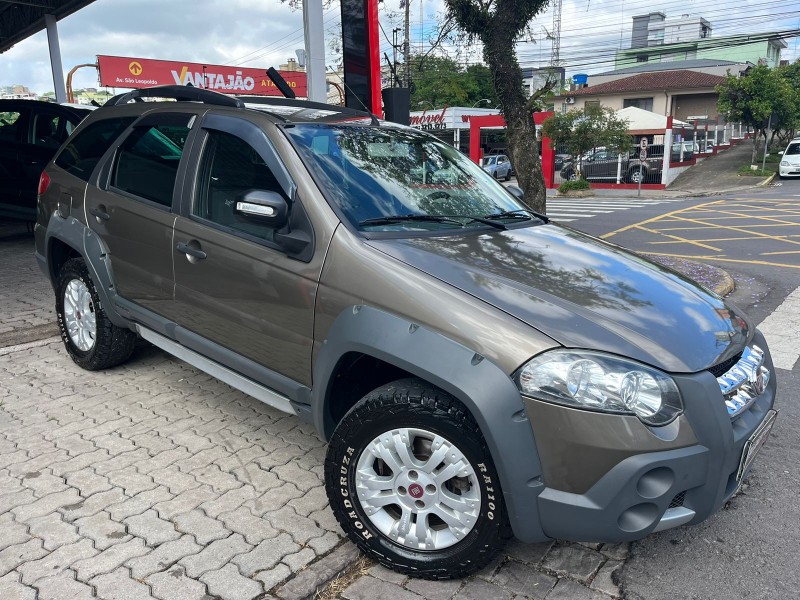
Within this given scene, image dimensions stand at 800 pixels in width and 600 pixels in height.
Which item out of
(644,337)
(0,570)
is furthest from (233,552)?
(644,337)

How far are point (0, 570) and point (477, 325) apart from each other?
2.08 meters

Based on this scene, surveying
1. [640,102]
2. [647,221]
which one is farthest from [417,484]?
[640,102]

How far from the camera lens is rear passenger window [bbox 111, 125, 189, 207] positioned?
143 inches

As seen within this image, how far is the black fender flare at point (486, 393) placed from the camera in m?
2.20

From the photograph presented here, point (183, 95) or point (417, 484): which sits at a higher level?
point (183, 95)

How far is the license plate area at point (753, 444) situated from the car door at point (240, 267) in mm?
1745

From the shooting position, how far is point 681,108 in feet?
147

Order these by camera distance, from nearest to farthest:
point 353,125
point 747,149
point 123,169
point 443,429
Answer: point 443,429, point 353,125, point 123,169, point 747,149

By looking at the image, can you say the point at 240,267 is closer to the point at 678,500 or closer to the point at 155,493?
the point at 155,493

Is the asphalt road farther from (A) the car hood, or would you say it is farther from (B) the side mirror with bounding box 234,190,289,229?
(B) the side mirror with bounding box 234,190,289,229

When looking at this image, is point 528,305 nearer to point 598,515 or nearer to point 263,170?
point 598,515

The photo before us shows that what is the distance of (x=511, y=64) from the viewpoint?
908 centimetres

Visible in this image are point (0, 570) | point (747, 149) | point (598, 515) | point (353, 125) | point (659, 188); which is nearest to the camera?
point (598, 515)

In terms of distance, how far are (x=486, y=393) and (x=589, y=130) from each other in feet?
84.2
